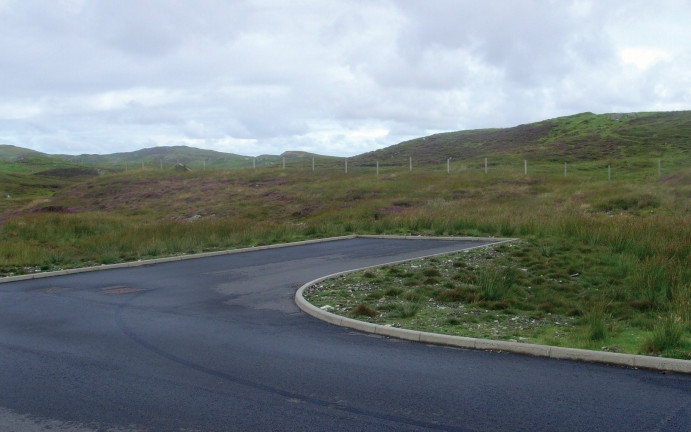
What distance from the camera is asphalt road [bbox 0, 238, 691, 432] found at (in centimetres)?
588

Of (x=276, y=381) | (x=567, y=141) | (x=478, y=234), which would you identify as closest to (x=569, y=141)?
(x=567, y=141)

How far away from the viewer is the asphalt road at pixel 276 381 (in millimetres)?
5883

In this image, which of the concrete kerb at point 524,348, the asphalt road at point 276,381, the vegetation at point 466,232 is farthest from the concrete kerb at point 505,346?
the vegetation at point 466,232

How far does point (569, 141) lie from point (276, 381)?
82126 millimetres

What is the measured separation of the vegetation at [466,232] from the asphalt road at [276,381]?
130 centimetres

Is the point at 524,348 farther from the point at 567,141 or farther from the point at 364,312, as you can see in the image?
the point at 567,141

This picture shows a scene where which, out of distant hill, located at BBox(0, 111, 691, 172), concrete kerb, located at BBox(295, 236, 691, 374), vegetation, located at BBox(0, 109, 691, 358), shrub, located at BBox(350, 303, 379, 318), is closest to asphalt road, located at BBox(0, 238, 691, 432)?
concrete kerb, located at BBox(295, 236, 691, 374)

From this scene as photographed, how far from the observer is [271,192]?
160ft

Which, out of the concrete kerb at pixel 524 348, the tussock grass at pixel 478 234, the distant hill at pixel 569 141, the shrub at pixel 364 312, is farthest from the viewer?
the distant hill at pixel 569 141

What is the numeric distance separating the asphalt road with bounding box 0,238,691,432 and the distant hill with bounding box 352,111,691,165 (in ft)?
204

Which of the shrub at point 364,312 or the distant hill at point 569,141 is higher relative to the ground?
the distant hill at point 569,141

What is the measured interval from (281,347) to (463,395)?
3042 millimetres

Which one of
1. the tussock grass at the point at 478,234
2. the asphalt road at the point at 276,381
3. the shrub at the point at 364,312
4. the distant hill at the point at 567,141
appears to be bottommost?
the asphalt road at the point at 276,381

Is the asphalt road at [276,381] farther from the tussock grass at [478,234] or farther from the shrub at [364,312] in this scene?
the tussock grass at [478,234]
